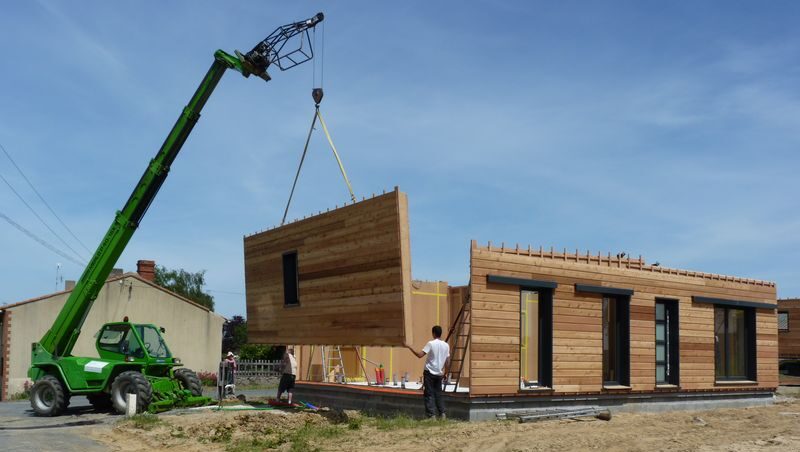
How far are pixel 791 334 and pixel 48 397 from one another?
96.4ft

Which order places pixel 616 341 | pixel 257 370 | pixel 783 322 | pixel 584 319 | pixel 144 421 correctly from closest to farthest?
pixel 144 421 → pixel 584 319 → pixel 616 341 → pixel 257 370 → pixel 783 322

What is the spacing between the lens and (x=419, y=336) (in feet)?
74.9

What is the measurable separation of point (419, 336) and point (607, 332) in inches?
237

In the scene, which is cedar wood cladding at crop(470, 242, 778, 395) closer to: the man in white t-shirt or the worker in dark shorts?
the man in white t-shirt

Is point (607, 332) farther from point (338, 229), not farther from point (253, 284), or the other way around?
point (253, 284)

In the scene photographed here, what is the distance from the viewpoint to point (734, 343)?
21.4m

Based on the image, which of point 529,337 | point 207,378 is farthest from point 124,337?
point 207,378

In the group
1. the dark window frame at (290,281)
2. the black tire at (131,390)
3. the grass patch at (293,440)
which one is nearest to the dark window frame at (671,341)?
the dark window frame at (290,281)

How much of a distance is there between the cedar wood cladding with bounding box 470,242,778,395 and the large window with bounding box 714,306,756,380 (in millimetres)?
231

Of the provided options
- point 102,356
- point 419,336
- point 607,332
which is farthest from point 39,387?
point 607,332

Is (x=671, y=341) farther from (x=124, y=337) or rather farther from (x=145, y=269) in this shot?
(x=145, y=269)

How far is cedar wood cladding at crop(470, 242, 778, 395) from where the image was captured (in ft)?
48.4

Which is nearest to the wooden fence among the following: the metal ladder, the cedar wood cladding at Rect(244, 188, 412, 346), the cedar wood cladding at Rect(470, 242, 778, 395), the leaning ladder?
the metal ladder

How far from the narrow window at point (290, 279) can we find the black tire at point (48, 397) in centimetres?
515
